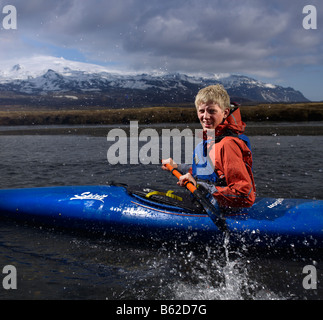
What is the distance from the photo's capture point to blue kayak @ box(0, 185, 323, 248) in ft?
15.2

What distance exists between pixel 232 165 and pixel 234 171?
0.27 ft

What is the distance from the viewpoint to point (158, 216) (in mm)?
5074

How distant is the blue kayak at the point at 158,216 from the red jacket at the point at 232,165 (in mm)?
489

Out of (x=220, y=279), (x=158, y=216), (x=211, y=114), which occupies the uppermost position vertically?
(x=211, y=114)

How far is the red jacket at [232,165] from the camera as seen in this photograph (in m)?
4.05

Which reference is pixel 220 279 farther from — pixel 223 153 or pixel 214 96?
pixel 214 96

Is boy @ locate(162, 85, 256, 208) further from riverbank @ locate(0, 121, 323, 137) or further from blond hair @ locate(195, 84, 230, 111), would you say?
riverbank @ locate(0, 121, 323, 137)

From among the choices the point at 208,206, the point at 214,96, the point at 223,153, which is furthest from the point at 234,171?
the point at 214,96

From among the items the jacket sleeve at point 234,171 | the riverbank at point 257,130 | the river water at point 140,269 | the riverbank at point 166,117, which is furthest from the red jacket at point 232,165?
the riverbank at point 166,117

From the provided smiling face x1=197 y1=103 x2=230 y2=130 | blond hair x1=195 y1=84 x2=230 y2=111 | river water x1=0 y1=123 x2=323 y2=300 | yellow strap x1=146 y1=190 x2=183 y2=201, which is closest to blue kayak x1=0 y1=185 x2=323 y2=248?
yellow strap x1=146 y1=190 x2=183 y2=201

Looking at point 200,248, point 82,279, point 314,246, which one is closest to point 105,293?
point 82,279

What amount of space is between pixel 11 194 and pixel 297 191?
663 cm

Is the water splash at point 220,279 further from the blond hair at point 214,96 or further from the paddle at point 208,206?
the blond hair at point 214,96

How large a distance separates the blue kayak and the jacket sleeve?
1.87 feet
